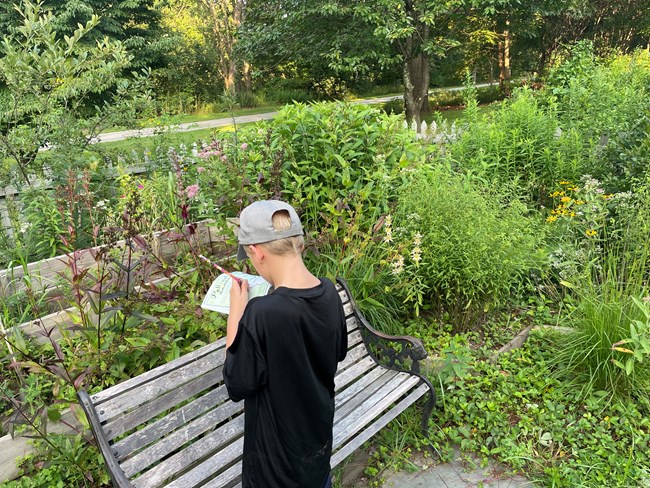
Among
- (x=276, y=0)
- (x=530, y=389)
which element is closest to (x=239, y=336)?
(x=530, y=389)

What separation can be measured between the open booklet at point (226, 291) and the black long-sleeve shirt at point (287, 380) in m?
0.19

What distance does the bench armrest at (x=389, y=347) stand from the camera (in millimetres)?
3064

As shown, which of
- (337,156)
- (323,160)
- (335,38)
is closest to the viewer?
(337,156)

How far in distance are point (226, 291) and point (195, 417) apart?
938 millimetres

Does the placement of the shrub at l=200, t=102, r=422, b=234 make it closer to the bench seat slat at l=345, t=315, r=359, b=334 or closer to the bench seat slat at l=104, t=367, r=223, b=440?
the bench seat slat at l=345, t=315, r=359, b=334

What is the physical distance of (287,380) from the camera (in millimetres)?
1631

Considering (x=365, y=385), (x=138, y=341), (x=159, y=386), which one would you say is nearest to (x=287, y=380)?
(x=159, y=386)

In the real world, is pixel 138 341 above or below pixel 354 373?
above

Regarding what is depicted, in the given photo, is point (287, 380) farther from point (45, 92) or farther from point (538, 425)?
point (45, 92)

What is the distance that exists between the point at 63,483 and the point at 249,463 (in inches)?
49.5

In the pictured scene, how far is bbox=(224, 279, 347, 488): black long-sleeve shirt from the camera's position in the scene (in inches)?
60.8

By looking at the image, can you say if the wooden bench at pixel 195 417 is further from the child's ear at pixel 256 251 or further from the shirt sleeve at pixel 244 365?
the child's ear at pixel 256 251

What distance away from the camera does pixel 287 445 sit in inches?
67.3

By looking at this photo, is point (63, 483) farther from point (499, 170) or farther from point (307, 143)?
point (499, 170)
